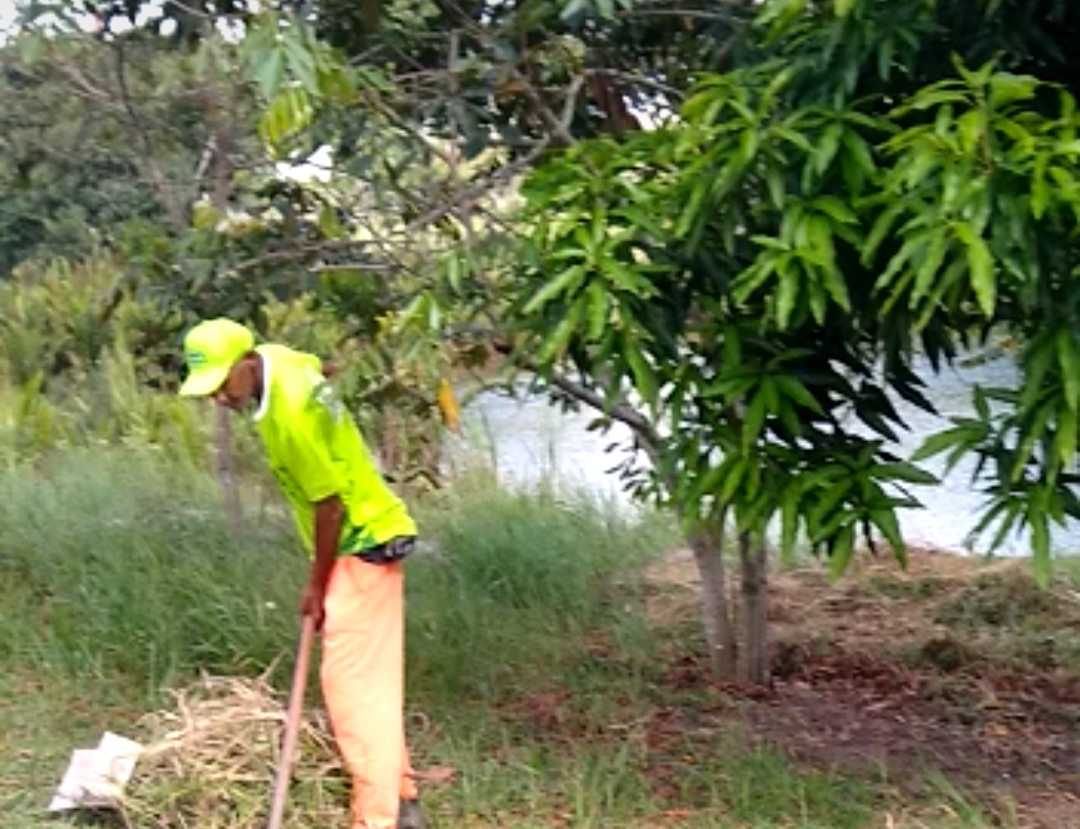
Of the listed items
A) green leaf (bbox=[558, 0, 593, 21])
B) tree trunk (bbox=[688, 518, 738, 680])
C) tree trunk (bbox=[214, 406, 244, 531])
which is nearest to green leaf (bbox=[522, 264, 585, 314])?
green leaf (bbox=[558, 0, 593, 21])

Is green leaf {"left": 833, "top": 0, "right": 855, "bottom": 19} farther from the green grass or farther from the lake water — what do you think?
the lake water

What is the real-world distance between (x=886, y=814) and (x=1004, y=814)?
0.34 metres

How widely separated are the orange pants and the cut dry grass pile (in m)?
0.19

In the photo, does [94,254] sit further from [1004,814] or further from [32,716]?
[1004,814]

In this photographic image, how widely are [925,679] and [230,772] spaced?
2.79 metres

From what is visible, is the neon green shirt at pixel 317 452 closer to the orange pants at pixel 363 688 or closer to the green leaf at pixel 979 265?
the orange pants at pixel 363 688

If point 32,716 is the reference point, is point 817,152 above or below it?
above

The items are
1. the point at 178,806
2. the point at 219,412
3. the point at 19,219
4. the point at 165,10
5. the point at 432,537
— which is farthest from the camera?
the point at 19,219

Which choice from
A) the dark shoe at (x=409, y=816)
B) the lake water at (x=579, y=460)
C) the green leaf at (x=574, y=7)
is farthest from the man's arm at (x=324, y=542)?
the lake water at (x=579, y=460)

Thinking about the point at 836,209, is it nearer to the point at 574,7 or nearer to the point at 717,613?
the point at 574,7

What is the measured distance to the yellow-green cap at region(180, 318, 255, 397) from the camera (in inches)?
171

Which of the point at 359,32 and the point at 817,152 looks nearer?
the point at 817,152

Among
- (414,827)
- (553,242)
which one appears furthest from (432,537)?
(553,242)

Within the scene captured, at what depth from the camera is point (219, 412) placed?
6.75 meters
